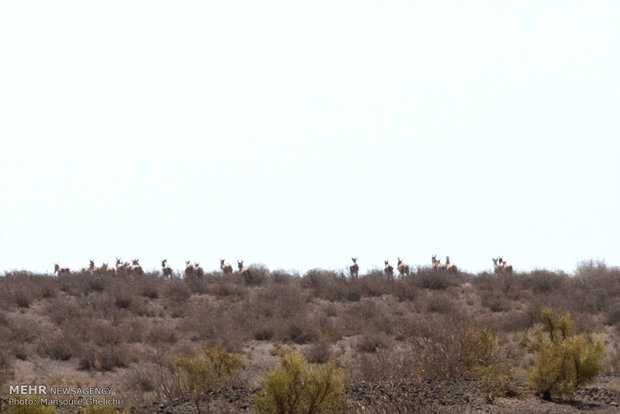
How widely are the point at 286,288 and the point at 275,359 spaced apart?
919 cm

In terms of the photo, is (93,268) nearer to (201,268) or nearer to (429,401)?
(201,268)

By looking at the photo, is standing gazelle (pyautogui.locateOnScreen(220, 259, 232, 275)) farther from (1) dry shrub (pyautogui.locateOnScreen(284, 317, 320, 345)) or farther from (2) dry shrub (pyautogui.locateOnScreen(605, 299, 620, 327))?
(2) dry shrub (pyautogui.locateOnScreen(605, 299, 620, 327))

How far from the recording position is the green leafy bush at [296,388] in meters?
11.1

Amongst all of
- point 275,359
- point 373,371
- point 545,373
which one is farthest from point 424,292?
point 545,373

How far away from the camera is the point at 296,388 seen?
11.2 m

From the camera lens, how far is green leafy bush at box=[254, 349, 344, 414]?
1108 centimetres

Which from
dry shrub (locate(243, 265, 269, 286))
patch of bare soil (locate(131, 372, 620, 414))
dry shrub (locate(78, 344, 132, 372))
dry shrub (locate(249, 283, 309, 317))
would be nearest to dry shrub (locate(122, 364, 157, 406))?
dry shrub (locate(78, 344, 132, 372))

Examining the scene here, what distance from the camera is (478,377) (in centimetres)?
1619

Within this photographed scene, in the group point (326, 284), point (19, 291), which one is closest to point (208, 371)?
point (19, 291)

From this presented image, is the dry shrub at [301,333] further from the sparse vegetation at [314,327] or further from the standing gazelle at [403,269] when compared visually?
the standing gazelle at [403,269]

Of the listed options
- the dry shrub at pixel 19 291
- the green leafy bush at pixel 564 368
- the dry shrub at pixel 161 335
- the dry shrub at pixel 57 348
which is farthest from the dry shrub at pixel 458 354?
the dry shrub at pixel 19 291

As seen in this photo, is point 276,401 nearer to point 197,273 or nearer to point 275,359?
point 275,359

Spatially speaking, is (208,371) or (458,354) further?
(458,354)

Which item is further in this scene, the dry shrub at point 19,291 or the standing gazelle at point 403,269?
the standing gazelle at point 403,269
